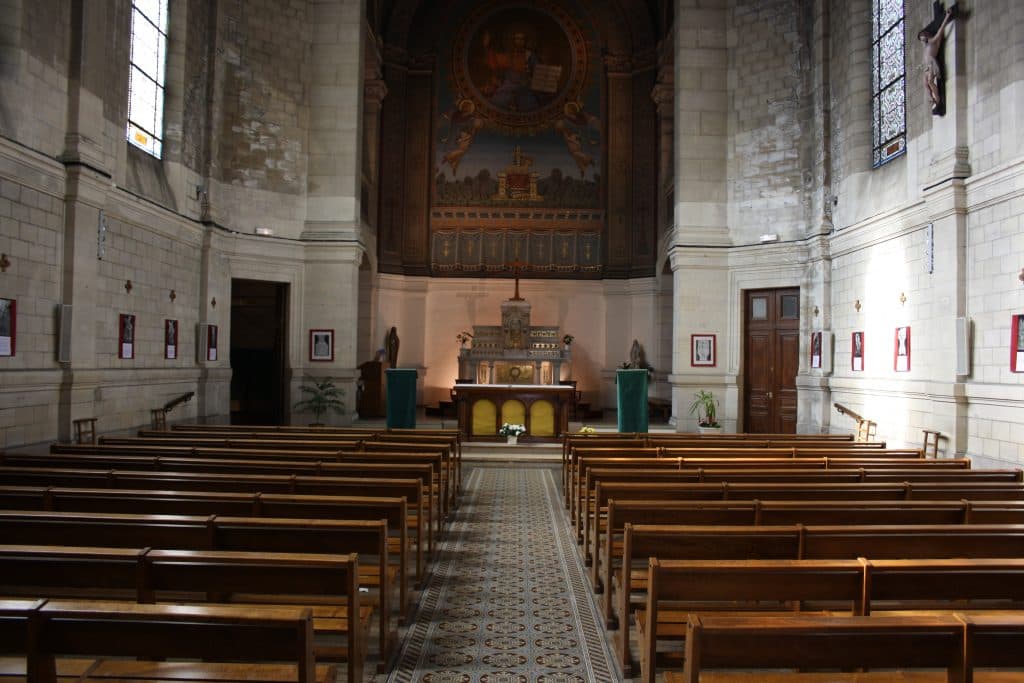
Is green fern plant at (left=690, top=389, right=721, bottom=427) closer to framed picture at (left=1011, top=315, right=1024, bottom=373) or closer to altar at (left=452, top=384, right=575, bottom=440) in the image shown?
altar at (left=452, top=384, right=575, bottom=440)

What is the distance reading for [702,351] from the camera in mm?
15992

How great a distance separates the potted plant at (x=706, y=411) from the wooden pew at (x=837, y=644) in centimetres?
1297

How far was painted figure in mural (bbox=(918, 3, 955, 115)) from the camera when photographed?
9.98 meters

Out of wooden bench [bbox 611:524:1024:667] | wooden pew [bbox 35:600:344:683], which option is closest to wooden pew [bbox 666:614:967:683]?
wooden pew [bbox 35:600:344:683]

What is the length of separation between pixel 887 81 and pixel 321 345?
41.1 ft

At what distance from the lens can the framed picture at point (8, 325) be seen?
8.38 m

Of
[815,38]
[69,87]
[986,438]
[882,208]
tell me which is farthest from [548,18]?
[986,438]

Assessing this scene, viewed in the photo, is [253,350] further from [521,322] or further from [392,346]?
[521,322]

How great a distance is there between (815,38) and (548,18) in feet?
32.4

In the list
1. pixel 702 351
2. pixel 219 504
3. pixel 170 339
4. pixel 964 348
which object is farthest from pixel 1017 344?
pixel 170 339

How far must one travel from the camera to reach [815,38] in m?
14.8

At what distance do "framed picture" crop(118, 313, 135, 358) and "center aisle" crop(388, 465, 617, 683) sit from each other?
6760 mm

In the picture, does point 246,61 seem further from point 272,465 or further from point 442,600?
point 442,600

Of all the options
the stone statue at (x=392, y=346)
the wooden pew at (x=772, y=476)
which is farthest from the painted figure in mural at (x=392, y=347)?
the wooden pew at (x=772, y=476)
